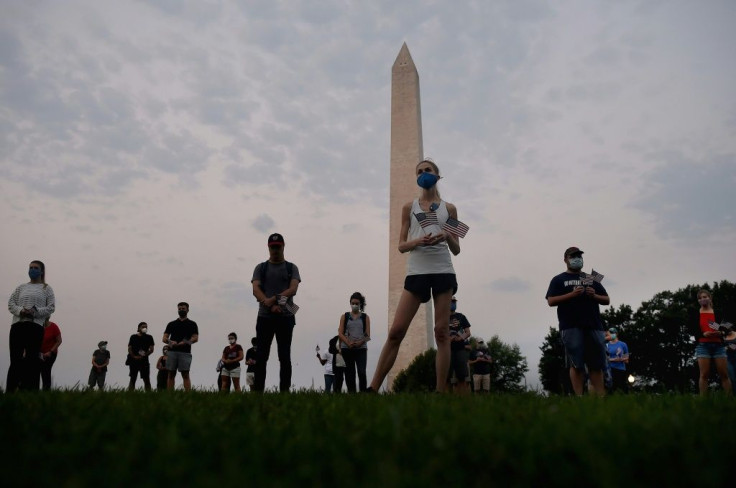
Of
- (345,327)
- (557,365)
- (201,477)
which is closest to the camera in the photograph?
(201,477)

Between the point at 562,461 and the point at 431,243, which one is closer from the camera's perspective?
the point at 562,461

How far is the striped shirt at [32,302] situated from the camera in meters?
7.67

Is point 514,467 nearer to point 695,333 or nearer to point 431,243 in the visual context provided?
point 431,243

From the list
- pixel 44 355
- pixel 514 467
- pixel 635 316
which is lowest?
pixel 514 467

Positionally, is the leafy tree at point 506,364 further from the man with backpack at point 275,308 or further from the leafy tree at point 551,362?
the man with backpack at point 275,308

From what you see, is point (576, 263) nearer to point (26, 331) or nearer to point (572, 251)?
point (572, 251)

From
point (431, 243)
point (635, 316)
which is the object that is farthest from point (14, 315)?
point (635, 316)

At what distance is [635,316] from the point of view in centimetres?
3888

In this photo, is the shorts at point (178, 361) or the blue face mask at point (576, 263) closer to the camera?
the blue face mask at point (576, 263)

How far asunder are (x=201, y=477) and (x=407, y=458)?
0.70 m

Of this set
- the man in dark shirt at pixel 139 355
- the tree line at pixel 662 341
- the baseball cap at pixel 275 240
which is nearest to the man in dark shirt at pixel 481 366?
the man in dark shirt at pixel 139 355

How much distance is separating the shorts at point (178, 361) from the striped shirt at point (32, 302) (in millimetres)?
4163

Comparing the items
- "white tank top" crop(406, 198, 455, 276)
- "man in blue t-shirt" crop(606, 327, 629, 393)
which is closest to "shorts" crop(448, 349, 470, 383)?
"white tank top" crop(406, 198, 455, 276)

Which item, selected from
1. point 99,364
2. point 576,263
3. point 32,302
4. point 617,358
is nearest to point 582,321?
point 576,263
